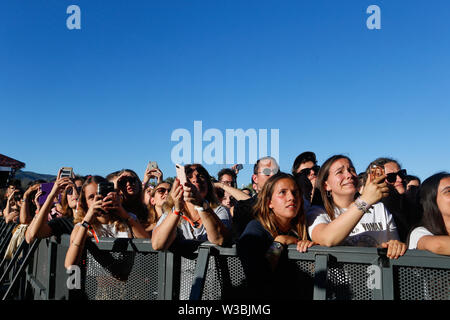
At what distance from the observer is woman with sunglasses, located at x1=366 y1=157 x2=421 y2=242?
10.0 feet

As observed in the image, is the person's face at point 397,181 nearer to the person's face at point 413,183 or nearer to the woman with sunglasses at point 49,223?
the person's face at point 413,183

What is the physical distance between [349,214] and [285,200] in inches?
22.3

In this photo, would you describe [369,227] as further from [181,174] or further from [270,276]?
[181,174]

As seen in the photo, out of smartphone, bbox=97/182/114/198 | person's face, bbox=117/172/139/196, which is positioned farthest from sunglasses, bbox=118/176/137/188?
smartphone, bbox=97/182/114/198

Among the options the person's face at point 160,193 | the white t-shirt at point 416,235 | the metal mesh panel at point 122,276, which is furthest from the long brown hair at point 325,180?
the person's face at point 160,193

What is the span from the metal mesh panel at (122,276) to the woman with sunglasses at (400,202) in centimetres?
181

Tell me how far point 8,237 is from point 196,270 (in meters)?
5.18

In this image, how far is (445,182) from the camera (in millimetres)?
2482

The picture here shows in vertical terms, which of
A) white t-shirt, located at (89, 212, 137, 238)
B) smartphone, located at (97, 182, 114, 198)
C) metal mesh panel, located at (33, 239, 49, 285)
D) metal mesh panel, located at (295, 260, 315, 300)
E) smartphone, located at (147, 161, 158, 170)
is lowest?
metal mesh panel, located at (33, 239, 49, 285)

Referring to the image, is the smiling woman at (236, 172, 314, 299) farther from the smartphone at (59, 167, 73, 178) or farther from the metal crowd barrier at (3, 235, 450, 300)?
the smartphone at (59, 167, 73, 178)

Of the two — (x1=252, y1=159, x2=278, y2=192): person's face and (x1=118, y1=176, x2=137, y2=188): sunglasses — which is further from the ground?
(x1=252, y1=159, x2=278, y2=192): person's face

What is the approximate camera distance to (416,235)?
2375 mm

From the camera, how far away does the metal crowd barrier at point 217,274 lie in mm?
2035
